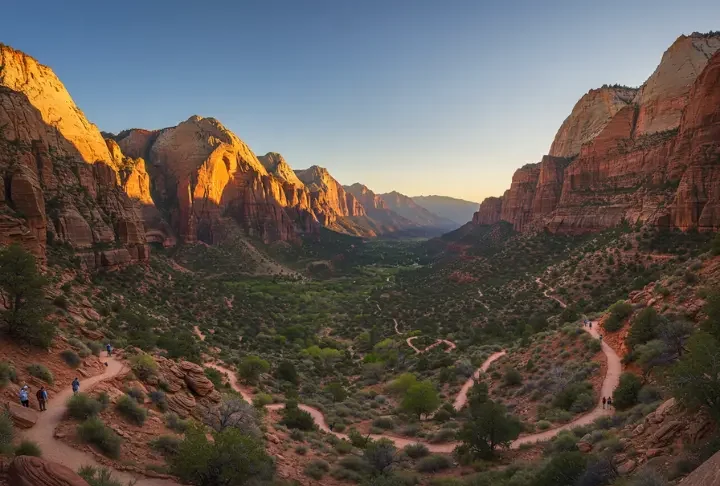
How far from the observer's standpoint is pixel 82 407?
12.2 m

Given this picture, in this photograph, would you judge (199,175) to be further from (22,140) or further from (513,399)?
(513,399)

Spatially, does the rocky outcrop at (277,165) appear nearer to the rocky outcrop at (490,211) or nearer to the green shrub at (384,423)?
the rocky outcrop at (490,211)

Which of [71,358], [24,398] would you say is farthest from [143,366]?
[24,398]

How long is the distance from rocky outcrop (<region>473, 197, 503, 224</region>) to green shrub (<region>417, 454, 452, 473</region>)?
12450cm

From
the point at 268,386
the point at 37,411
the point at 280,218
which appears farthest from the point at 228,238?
the point at 37,411

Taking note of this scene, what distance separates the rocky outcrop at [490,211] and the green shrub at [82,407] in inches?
5220

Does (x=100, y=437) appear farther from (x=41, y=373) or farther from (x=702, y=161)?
(x=702, y=161)

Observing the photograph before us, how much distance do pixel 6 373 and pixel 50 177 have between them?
3264 centimetres

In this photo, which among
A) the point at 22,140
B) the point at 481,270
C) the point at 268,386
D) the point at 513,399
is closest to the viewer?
the point at 513,399

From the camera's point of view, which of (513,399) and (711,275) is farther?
(513,399)

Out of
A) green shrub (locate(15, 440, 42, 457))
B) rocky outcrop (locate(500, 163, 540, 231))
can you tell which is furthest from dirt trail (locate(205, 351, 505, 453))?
rocky outcrop (locate(500, 163, 540, 231))

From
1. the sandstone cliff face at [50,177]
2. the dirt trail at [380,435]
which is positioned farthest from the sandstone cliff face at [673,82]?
the sandstone cliff face at [50,177]

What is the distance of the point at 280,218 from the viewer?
375ft

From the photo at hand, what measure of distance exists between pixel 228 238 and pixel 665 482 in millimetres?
93492
